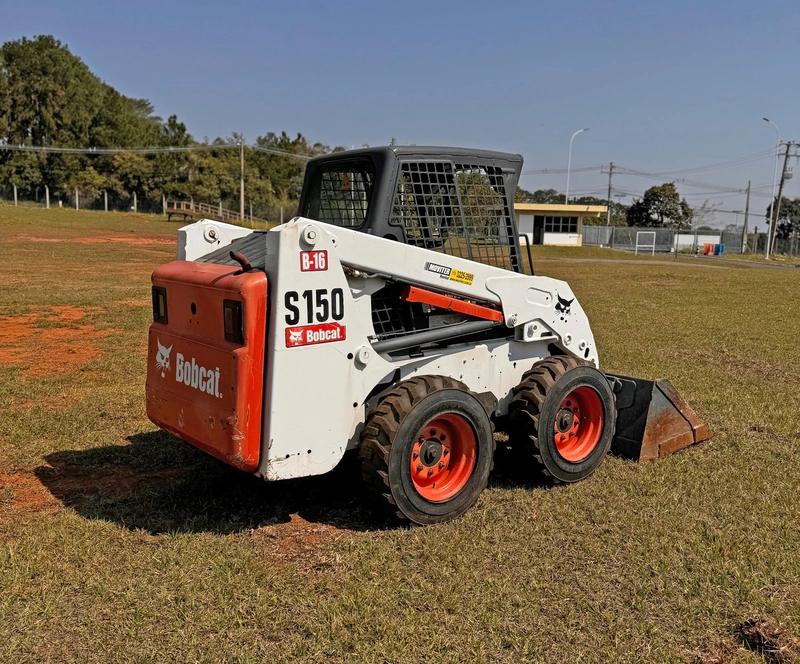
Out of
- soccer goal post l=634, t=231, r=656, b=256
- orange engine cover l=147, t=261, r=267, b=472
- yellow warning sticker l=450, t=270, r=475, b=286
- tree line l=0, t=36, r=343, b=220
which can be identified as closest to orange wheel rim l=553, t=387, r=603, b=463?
yellow warning sticker l=450, t=270, r=475, b=286

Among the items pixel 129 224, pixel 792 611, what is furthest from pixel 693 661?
pixel 129 224

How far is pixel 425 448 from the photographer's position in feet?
15.1

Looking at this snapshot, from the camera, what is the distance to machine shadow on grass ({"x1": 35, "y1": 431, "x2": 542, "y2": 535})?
4.66 meters

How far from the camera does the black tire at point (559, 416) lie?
5109 millimetres

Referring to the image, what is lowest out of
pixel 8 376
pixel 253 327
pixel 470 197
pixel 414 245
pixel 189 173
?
pixel 8 376

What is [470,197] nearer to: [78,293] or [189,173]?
[78,293]

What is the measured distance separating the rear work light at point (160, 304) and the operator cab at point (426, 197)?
1266mm

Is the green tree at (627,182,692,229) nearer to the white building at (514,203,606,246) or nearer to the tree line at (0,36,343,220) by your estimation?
the white building at (514,203,606,246)

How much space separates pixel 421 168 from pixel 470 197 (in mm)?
480

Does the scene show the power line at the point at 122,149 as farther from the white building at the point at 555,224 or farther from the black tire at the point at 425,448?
the black tire at the point at 425,448

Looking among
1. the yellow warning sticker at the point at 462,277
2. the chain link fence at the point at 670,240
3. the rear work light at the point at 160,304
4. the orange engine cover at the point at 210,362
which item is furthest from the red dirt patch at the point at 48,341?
the chain link fence at the point at 670,240

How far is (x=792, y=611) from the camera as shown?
3.71 m

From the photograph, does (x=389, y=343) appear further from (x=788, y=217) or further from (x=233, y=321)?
(x=788, y=217)

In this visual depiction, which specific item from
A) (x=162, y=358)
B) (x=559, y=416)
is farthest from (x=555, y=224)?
(x=162, y=358)
